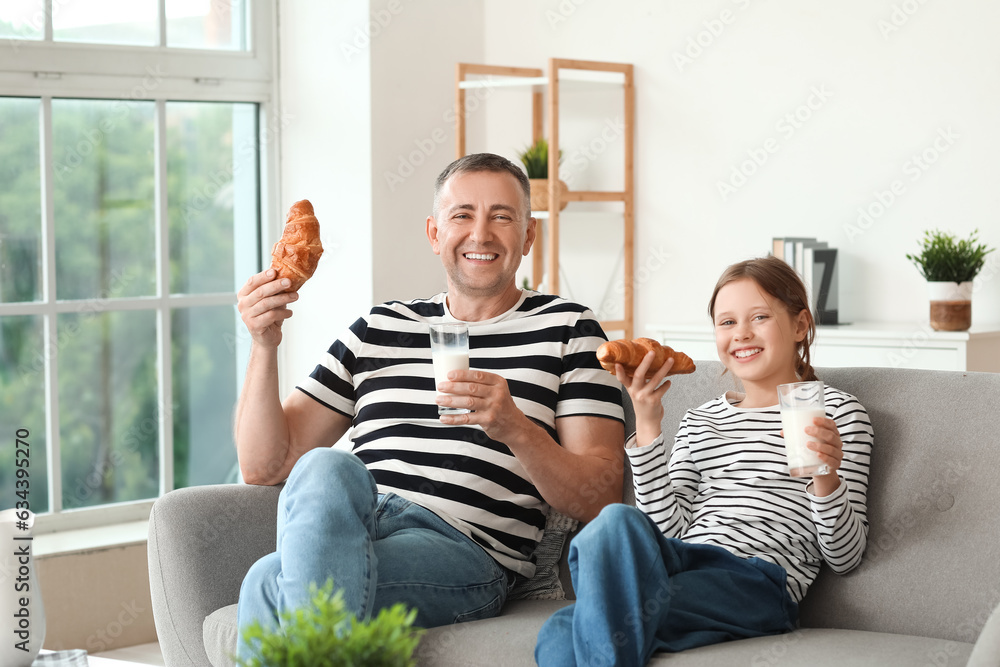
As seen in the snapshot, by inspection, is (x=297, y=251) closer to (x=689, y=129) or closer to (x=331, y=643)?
(x=331, y=643)

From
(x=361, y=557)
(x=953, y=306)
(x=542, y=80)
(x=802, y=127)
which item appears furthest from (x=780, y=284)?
(x=542, y=80)

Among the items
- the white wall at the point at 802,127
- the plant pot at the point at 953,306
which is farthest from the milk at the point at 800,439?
the white wall at the point at 802,127

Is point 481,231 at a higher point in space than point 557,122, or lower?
lower

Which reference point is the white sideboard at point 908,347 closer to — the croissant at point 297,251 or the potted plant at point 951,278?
the potted plant at point 951,278

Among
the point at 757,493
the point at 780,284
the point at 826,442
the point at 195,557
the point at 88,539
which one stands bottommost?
the point at 88,539

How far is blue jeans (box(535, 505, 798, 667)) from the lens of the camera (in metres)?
1.61

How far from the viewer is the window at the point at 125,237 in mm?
3451

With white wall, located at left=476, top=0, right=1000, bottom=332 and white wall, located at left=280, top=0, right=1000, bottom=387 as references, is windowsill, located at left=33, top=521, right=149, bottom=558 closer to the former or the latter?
white wall, located at left=280, top=0, right=1000, bottom=387

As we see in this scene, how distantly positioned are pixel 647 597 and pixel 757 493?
1.17 ft

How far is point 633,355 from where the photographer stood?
74.5 inches

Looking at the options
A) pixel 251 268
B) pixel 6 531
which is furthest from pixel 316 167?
pixel 6 531

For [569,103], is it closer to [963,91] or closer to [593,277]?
[593,277]

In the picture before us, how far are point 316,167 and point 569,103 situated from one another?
3.15ft

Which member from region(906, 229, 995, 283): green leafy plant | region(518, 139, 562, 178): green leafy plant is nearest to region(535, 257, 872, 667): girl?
region(906, 229, 995, 283): green leafy plant
